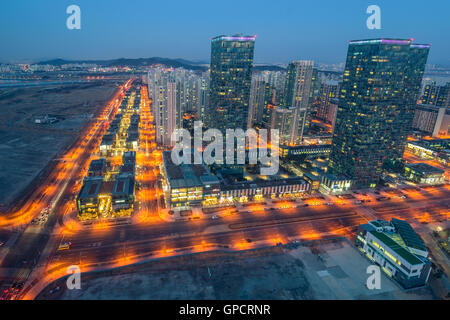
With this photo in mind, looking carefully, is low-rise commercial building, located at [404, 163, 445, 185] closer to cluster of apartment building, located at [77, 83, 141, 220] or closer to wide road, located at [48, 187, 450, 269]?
wide road, located at [48, 187, 450, 269]

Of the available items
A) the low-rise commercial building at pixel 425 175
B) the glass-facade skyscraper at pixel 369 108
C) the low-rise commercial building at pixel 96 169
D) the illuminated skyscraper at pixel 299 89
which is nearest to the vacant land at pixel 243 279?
the glass-facade skyscraper at pixel 369 108

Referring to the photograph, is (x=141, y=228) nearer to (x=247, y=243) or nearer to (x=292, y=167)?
(x=247, y=243)

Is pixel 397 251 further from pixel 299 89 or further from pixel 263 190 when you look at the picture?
pixel 299 89

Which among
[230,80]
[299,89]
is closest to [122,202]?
[230,80]

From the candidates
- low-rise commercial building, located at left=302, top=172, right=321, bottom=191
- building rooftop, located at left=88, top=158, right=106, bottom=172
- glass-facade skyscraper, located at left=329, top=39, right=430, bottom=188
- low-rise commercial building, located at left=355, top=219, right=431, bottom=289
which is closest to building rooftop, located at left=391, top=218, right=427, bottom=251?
low-rise commercial building, located at left=355, top=219, right=431, bottom=289
